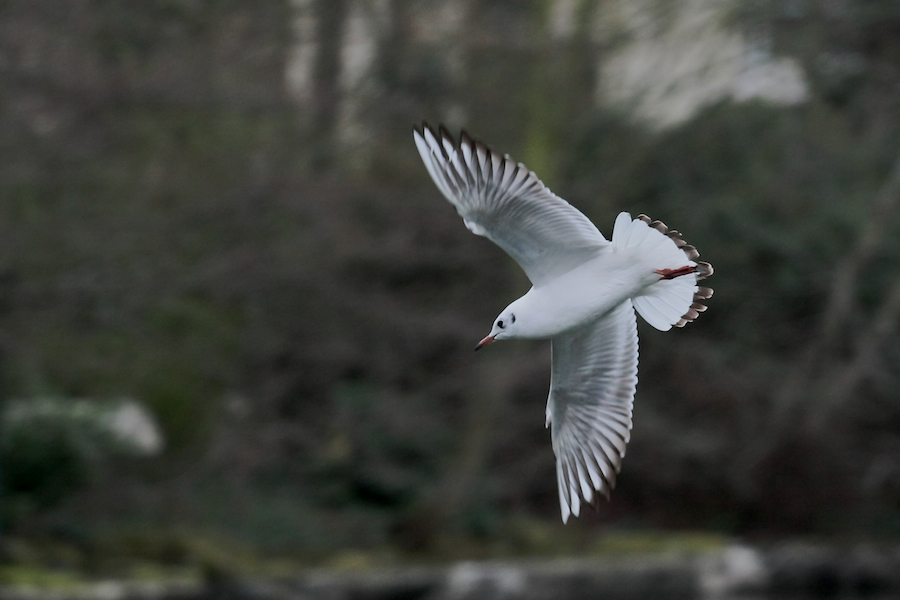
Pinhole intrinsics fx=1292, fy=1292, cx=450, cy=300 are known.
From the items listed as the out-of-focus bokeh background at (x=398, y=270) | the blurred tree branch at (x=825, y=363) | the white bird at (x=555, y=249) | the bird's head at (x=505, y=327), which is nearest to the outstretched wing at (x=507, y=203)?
the white bird at (x=555, y=249)

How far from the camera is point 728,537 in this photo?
35.4 ft

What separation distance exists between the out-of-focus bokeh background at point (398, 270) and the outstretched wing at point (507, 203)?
4.85 m

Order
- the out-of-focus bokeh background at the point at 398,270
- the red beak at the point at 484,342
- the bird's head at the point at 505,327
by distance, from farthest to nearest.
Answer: the out-of-focus bokeh background at the point at 398,270 < the bird's head at the point at 505,327 < the red beak at the point at 484,342

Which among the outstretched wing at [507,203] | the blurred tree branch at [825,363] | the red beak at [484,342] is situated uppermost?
the blurred tree branch at [825,363]

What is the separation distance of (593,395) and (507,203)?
35.9 inches

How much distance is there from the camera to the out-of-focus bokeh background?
820 cm

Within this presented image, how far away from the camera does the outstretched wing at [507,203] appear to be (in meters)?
3.39

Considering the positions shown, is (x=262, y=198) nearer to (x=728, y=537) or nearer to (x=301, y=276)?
(x=301, y=276)

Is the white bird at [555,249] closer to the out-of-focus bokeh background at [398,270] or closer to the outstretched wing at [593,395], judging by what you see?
the outstretched wing at [593,395]

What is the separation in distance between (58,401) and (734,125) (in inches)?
217

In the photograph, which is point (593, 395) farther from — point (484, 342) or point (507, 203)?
point (507, 203)

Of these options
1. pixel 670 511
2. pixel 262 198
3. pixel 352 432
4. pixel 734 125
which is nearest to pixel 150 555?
pixel 352 432

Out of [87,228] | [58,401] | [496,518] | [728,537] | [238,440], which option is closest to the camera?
[87,228]

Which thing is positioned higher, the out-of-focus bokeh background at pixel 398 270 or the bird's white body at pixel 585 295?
the out-of-focus bokeh background at pixel 398 270
